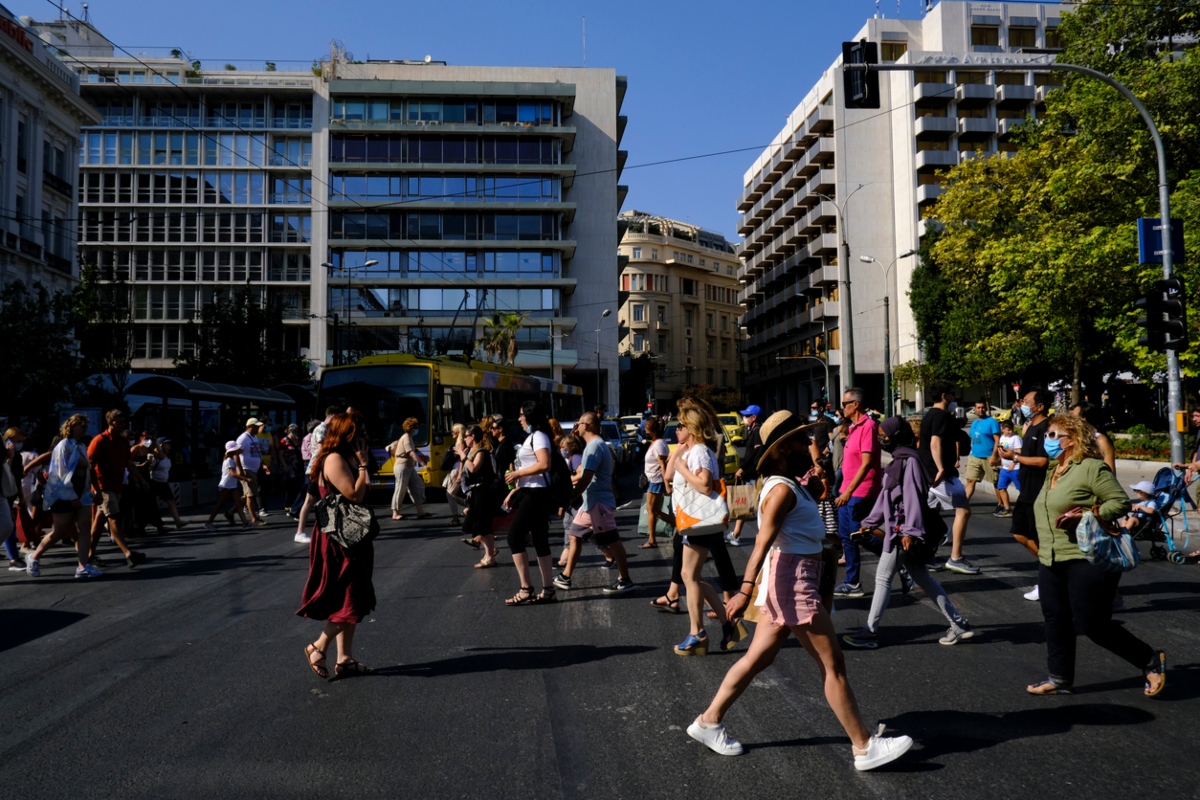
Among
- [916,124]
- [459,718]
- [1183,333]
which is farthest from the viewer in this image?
[916,124]

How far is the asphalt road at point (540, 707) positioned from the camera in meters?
4.27

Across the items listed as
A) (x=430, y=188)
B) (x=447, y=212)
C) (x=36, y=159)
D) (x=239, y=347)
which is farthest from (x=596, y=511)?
(x=430, y=188)

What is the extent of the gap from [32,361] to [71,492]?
666 inches

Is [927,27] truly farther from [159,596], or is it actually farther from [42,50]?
[159,596]

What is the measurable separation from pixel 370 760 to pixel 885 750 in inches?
90.8

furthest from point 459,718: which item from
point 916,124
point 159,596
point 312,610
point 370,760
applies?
point 916,124

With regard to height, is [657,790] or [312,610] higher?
[312,610]

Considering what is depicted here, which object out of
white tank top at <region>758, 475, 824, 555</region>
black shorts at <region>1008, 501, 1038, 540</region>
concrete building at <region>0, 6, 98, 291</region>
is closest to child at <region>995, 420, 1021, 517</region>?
black shorts at <region>1008, 501, 1038, 540</region>

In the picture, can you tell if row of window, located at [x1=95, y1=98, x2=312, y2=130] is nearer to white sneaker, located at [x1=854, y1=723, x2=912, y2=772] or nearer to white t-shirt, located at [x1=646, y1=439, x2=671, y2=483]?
white t-shirt, located at [x1=646, y1=439, x2=671, y2=483]

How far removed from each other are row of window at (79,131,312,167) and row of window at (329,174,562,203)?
6318 millimetres

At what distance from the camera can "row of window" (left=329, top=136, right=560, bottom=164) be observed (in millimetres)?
59594

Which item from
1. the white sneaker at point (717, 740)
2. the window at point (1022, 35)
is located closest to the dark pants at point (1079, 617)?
the white sneaker at point (717, 740)

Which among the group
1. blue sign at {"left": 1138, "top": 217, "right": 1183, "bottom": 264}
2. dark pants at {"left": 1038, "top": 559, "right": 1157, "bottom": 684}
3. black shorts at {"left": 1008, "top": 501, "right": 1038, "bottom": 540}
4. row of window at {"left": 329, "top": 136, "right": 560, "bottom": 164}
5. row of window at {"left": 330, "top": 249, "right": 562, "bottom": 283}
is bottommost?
dark pants at {"left": 1038, "top": 559, "right": 1157, "bottom": 684}

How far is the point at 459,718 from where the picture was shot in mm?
5215
